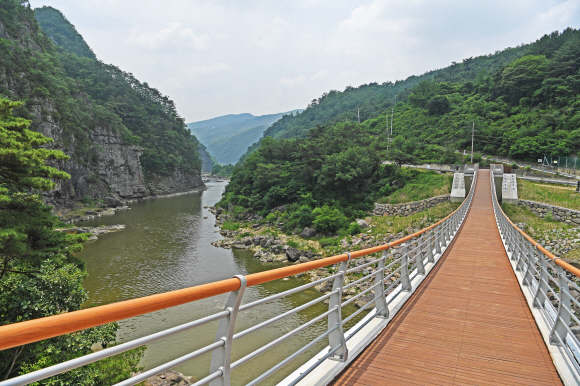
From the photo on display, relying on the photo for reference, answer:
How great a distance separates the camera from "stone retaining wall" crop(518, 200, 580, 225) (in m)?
19.1

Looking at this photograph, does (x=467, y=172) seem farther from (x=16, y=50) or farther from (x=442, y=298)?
(x=16, y=50)

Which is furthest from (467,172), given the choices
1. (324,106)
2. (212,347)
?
(324,106)

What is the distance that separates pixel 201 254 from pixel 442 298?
20.6 m

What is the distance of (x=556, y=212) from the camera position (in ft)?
66.9

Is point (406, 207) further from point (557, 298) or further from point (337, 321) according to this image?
point (337, 321)

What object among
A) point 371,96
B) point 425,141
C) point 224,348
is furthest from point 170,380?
point 371,96

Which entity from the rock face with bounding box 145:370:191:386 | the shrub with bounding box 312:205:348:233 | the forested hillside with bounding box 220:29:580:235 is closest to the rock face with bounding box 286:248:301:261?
the shrub with bounding box 312:205:348:233

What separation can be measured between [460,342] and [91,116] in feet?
216

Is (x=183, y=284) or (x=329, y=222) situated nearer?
(x=183, y=284)

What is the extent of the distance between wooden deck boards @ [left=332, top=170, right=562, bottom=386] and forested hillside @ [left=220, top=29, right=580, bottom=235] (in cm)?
2075

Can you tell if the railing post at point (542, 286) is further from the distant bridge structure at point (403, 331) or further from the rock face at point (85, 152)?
the rock face at point (85, 152)

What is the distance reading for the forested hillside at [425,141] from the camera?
33.2m

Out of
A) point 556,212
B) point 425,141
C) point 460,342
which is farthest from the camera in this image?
point 425,141

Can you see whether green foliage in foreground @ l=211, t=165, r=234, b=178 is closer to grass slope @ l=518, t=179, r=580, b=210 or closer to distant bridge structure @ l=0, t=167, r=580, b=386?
grass slope @ l=518, t=179, r=580, b=210
